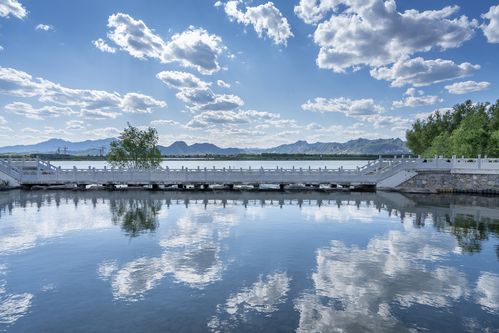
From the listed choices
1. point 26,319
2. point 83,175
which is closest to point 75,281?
point 26,319

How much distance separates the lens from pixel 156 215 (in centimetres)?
2411

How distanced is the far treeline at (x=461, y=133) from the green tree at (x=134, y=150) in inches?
1703

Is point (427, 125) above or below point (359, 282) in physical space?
above

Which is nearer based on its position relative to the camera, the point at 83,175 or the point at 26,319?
the point at 26,319

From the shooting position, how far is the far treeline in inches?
1837

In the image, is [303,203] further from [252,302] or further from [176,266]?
[252,302]

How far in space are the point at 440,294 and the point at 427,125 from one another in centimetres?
7048

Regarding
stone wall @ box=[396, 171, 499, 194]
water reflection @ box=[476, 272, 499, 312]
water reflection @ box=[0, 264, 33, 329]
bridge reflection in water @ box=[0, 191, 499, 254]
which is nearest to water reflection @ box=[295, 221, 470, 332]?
water reflection @ box=[476, 272, 499, 312]

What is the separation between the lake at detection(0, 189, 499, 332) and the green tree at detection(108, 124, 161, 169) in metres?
23.2

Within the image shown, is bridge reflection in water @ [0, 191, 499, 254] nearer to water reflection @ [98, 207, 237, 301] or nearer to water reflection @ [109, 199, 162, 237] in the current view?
water reflection @ [109, 199, 162, 237]

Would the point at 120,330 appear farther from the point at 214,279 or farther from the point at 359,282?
the point at 359,282

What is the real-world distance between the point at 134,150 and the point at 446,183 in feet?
132

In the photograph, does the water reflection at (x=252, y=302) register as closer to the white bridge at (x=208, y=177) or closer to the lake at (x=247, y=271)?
the lake at (x=247, y=271)

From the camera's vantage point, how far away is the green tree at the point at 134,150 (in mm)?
47375
